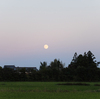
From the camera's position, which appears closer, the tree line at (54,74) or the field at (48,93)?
the field at (48,93)

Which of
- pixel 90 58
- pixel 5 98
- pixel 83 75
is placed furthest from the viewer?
pixel 90 58

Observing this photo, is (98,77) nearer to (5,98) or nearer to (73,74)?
(73,74)

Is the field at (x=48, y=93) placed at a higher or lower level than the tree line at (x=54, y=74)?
lower

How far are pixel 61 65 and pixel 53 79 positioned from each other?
22.0m

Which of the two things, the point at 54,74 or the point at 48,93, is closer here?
the point at 48,93

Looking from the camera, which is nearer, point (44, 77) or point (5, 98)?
point (5, 98)

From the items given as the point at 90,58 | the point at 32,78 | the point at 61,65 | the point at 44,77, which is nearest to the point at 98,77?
the point at 90,58

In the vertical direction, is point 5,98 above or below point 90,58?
below

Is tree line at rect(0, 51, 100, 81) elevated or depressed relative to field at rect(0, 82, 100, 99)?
elevated

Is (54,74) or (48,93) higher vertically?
(54,74)

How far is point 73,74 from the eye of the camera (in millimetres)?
35969

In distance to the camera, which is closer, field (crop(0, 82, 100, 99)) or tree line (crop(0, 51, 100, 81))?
field (crop(0, 82, 100, 99))

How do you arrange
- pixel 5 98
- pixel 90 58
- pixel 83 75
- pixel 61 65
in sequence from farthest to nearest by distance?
pixel 61 65
pixel 90 58
pixel 83 75
pixel 5 98

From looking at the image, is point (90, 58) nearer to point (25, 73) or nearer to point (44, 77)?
point (44, 77)
